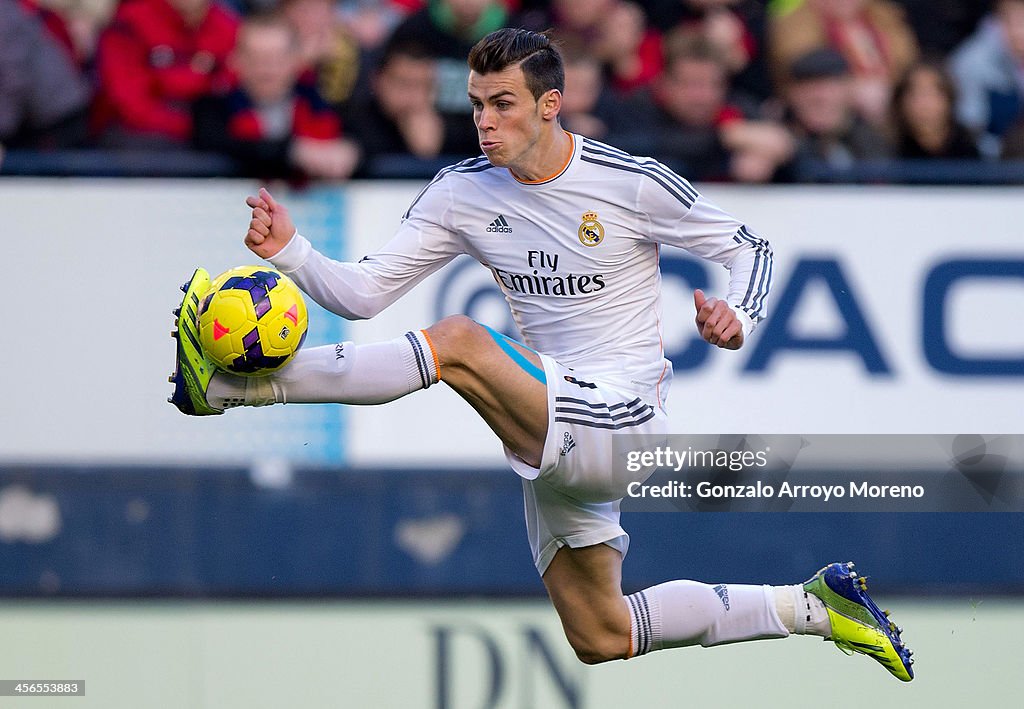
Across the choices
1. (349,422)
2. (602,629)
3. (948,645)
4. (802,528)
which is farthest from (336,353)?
(948,645)

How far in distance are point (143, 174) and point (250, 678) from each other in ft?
7.79

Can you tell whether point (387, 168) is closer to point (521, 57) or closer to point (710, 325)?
point (521, 57)

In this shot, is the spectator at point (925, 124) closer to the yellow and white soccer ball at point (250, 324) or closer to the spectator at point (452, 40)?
the spectator at point (452, 40)

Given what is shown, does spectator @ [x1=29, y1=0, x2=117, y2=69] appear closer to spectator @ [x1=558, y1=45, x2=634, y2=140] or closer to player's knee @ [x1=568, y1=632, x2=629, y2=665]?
spectator @ [x1=558, y1=45, x2=634, y2=140]

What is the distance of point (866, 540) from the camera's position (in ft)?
23.8

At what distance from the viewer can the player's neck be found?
5.17 meters

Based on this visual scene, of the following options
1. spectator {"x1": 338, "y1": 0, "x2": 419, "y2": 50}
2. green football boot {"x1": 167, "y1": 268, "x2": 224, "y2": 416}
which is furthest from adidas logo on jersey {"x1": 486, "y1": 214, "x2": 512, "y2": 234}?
spectator {"x1": 338, "y1": 0, "x2": 419, "y2": 50}

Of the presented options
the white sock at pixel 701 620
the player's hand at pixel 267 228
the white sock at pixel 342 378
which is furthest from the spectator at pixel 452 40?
the white sock at pixel 701 620

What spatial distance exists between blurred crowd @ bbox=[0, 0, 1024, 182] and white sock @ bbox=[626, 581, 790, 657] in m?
2.44

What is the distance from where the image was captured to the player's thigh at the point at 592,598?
5418 mm

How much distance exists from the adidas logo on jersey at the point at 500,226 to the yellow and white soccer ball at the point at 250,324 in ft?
2.47

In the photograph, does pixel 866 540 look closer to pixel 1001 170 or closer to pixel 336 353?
pixel 1001 170

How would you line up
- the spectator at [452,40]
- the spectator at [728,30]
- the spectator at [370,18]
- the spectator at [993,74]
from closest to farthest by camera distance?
the spectator at [452,40] < the spectator at [370,18] < the spectator at [728,30] < the spectator at [993,74]

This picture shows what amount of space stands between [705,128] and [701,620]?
2.66m
